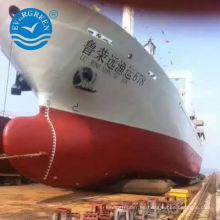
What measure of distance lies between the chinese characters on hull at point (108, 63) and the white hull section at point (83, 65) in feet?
0.10

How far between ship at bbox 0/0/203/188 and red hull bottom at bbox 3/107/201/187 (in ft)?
0.08

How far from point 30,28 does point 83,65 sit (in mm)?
2144

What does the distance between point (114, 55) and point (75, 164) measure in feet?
12.2

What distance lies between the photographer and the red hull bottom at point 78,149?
727cm

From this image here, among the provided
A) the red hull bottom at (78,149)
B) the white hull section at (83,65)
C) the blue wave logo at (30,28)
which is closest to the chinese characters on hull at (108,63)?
the white hull section at (83,65)

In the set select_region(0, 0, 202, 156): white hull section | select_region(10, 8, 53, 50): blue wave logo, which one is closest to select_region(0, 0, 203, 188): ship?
select_region(0, 0, 202, 156): white hull section

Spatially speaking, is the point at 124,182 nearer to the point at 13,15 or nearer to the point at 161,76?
the point at 161,76

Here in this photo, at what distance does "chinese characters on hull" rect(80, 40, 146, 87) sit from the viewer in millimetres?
8711

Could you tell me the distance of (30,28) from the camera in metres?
6.95

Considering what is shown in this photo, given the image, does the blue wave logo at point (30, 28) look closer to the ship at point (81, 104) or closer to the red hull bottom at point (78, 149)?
the ship at point (81, 104)

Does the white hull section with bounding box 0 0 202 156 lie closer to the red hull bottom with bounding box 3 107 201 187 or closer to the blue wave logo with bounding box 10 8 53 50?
the blue wave logo with bounding box 10 8 53 50

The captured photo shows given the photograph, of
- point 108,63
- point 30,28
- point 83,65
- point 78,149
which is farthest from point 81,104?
point 30,28

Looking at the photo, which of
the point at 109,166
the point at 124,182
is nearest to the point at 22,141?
the point at 109,166

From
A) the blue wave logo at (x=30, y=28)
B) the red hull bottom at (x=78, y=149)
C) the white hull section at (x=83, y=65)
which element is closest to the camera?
the blue wave logo at (x=30, y=28)
